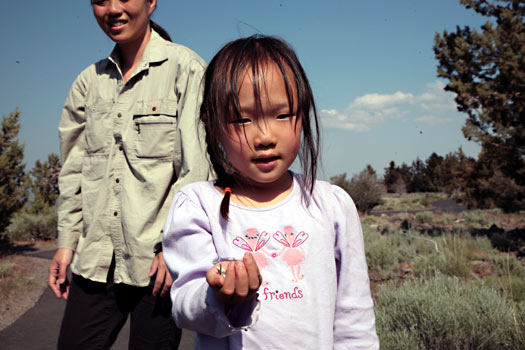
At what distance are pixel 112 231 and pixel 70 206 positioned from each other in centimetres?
→ 35

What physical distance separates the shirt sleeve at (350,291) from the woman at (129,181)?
0.69 m

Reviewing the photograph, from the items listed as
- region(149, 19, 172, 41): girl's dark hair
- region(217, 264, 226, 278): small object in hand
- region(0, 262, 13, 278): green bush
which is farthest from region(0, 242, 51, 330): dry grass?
region(217, 264, 226, 278): small object in hand

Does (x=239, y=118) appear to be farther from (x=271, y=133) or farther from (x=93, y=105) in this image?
(x=93, y=105)

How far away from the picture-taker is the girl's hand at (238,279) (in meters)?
0.81

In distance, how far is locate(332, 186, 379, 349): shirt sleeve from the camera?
1.31 m

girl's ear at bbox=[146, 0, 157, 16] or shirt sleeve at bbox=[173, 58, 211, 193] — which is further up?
girl's ear at bbox=[146, 0, 157, 16]

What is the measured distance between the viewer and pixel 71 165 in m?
2.21

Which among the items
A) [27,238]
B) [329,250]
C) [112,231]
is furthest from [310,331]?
[27,238]

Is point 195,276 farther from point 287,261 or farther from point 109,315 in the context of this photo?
point 109,315

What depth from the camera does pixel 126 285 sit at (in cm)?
199

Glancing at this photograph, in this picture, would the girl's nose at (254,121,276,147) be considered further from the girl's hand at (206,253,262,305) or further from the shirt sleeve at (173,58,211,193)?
the shirt sleeve at (173,58,211,193)

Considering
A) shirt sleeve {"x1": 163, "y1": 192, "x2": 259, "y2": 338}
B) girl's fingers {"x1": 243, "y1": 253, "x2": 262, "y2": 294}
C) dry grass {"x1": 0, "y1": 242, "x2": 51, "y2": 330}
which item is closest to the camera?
girl's fingers {"x1": 243, "y1": 253, "x2": 262, "y2": 294}

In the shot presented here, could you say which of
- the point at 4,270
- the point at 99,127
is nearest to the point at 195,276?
the point at 99,127

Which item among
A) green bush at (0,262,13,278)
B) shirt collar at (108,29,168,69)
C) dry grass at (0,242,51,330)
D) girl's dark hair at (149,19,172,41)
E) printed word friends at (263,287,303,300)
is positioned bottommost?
dry grass at (0,242,51,330)
